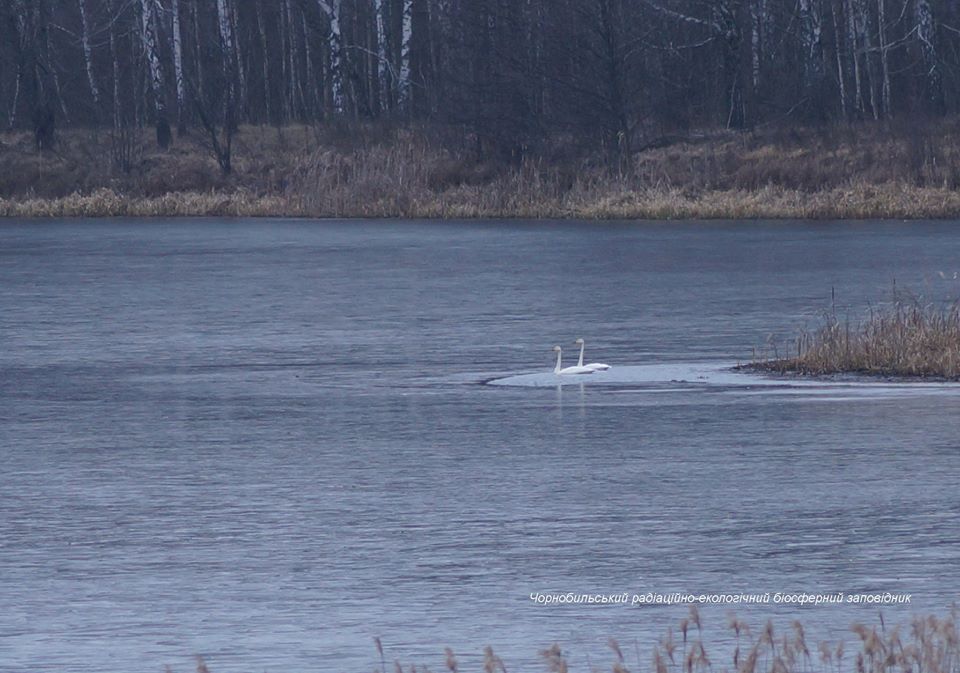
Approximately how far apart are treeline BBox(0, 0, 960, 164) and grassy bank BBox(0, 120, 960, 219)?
123 centimetres

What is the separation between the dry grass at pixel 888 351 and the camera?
1583cm

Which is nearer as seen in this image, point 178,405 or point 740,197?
point 178,405

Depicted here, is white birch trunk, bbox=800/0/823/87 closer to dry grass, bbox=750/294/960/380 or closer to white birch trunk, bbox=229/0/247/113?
white birch trunk, bbox=229/0/247/113

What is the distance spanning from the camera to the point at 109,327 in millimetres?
21500

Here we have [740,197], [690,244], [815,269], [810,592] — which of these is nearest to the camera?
[810,592]

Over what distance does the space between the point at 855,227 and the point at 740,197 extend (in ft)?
19.8

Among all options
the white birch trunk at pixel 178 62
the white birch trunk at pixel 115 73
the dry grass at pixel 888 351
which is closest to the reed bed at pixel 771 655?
the dry grass at pixel 888 351

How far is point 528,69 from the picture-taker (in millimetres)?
51719

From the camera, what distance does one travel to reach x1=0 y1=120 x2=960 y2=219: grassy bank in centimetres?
4469

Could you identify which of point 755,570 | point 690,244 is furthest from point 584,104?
point 755,570

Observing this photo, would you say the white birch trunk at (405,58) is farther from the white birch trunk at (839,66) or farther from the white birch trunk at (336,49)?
the white birch trunk at (839,66)

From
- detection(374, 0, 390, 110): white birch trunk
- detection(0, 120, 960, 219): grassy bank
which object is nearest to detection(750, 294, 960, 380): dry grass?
detection(0, 120, 960, 219): grassy bank

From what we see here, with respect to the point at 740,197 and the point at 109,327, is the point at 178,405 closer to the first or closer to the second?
the point at 109,327

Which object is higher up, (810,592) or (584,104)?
(584,104)
